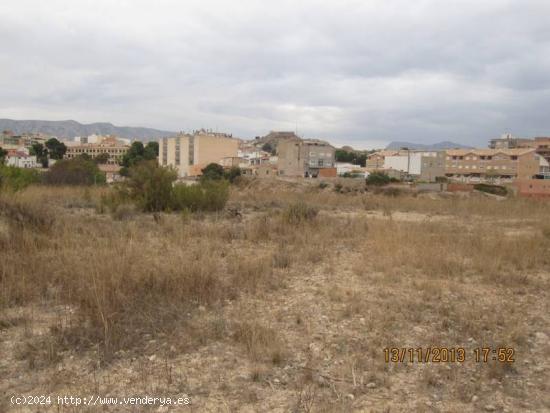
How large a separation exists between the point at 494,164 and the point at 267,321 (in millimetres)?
87047

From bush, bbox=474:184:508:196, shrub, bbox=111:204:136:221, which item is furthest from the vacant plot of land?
bush, bbox=474:184:508:196

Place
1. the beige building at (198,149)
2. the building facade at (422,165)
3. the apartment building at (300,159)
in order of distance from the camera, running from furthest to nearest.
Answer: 1. the beige building at (198,149)
2. the building facade at (422,165)
3. the apartment building at (300,159)

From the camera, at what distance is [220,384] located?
3.37m

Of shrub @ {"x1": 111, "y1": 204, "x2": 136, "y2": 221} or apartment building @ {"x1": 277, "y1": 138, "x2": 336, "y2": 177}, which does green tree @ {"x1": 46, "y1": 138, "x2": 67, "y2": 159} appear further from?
shrub @ {"x1": 111, "y1": 204, "x2": 136, "y2": 221}

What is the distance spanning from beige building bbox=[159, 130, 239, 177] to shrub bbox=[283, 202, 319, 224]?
68235 millimetres

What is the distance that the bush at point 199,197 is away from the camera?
13.9 metres

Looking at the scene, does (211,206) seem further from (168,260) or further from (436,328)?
(436,328)

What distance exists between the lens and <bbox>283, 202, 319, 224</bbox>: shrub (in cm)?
1102

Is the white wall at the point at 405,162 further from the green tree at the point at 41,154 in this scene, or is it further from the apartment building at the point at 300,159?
the green tree at the point at 41,154

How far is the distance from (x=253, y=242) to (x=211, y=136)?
253 ft

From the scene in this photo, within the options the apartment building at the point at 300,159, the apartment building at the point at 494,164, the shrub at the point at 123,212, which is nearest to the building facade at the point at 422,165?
the apartment building at the point at 494,164

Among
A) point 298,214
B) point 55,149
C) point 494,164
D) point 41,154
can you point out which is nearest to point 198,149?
point 55,149

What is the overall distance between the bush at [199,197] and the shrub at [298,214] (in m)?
3.32

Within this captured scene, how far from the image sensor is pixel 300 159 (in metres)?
71.4
